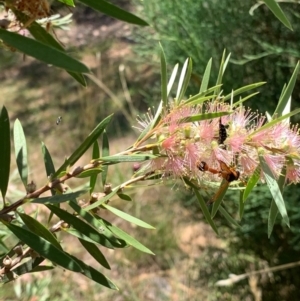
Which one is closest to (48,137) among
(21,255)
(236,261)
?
(236,261)

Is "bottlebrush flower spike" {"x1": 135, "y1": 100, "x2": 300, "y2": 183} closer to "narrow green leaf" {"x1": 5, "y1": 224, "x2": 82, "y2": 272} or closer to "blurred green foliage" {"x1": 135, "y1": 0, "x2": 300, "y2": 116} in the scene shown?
"narrow green leaf" {"x1": 5, "y1": 224, "x2": 82, "y2": 272}

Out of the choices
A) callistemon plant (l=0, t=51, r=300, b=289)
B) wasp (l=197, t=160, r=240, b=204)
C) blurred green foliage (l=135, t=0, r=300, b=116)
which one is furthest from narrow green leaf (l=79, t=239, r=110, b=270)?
blurred green foliage (l=135, t=0, r=300, b=116)

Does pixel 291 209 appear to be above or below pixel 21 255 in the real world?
below

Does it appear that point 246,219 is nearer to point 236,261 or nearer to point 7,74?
point 236,261

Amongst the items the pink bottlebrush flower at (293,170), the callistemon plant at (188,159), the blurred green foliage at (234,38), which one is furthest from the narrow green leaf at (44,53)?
the blurred green foliage at (234,38)

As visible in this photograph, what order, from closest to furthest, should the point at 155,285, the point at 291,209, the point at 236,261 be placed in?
the point at 291,209 → the point at 236,261 → the point at 155,285

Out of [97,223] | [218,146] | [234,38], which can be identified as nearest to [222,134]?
[218,146]
